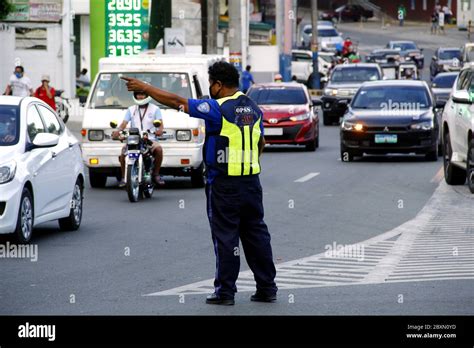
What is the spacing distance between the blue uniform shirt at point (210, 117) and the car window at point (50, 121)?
562 cm

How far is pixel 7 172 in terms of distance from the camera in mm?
14500

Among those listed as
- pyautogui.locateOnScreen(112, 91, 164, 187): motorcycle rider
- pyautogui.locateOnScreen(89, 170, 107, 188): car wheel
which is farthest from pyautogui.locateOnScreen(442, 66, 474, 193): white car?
pyautogui.locateOnScreen(89, 170, 107, 188): car wheel

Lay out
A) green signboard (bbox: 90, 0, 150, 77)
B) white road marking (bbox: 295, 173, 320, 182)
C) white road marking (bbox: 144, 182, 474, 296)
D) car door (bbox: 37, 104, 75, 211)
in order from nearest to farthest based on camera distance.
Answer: white road marking (bbox: 144, 182, 474, 296), car door (bbox: 37, 104, 75, 211), white road marking (bbox: 295, 173, 320, 182), green signboard (bbox: 90, 0, 150, 77)

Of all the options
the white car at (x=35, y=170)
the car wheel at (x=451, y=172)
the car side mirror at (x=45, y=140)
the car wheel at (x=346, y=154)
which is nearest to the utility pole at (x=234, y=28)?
the car wheel at (x=346, y=154)

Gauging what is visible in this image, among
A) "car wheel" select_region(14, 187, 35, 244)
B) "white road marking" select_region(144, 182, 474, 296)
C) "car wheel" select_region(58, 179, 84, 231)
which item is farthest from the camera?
"car wheel" select_region(58, 179, 84, 231)

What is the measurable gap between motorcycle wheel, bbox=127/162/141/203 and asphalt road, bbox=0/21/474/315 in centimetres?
16

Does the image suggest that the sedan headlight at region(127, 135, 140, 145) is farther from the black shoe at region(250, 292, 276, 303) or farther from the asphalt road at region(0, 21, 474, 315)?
the black shoe at region(250, 292, 276, 303)

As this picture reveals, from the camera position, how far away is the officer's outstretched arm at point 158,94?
10.4 meters

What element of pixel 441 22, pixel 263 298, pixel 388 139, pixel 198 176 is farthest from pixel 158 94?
pixel 441 22

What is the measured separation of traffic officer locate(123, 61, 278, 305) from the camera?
10.9 meters

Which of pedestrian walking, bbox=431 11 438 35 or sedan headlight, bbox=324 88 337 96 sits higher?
pedestrian walking, bbox=431 11 438 35

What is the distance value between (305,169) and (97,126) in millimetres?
5214

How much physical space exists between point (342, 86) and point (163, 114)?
21524mm

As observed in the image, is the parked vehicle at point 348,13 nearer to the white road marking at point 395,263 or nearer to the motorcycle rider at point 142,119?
the motorcycle rider at point 142,119
